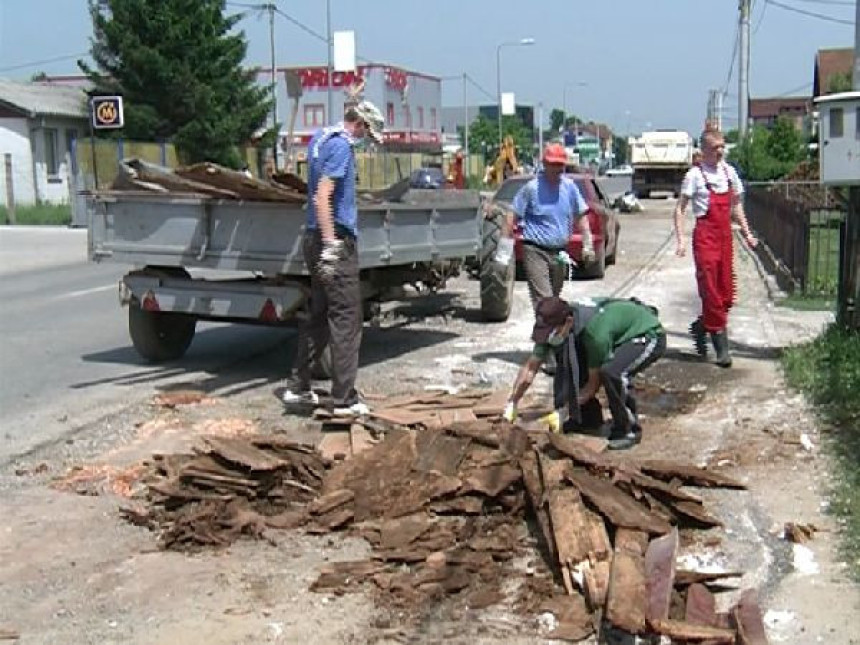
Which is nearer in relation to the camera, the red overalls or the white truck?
the red overalls

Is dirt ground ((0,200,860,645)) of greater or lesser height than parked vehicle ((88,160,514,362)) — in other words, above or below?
below

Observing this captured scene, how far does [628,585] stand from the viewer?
475 cm

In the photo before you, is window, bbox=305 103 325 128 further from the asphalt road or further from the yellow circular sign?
the asphalt road

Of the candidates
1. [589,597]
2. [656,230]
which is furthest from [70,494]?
[656,230]

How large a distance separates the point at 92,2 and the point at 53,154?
6088 mm

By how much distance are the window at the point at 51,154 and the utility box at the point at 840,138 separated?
128 ft

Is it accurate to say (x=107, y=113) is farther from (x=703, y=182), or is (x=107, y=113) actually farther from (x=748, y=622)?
(x=748, y=622)

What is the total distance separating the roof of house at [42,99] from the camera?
1708 inches

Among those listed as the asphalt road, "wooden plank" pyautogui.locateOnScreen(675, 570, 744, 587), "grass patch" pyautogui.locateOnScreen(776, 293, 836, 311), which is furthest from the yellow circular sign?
"wooden plank" pyautogui.locateOnScreen(675, 570, 744, 587)

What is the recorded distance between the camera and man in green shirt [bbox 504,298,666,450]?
713 cm

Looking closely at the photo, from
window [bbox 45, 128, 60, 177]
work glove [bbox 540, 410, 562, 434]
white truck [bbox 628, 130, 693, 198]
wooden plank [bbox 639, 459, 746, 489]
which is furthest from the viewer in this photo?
white truck [bbox 628, 130, 693, 198]

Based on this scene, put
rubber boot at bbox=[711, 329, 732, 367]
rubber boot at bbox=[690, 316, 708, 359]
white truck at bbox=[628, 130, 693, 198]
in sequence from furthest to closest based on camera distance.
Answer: white truck at bbox=[628, 130, 693, 198] < rubber boot at bbox=[690, 316, 708, 359] < rubber boot at bbox=[711, 329, 732, 367]

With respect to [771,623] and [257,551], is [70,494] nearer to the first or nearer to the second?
[257,551]

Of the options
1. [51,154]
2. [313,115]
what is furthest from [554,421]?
[313,115]
